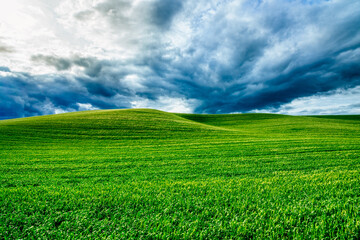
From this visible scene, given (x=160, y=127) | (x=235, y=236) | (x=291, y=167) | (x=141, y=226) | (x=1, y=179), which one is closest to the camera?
(x=235, y=236)

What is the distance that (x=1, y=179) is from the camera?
19.3ft

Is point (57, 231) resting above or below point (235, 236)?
above

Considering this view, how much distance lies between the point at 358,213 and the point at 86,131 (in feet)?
91.3

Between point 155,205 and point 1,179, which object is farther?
point 1,179

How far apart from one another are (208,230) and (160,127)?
27.0 m

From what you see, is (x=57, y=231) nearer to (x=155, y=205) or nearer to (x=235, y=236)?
(x=155, y=205)

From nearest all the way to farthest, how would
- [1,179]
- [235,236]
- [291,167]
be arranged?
1. [235,236]
2. [1,179]
3. [291,167]

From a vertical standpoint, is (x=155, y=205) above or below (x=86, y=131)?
below

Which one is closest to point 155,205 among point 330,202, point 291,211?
point 291,211

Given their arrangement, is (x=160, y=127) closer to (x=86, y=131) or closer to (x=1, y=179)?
(x=86, y=131)

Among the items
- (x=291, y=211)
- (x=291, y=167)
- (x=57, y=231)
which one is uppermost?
(x=57, y=231)

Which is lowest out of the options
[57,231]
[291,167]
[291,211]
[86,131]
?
[291,167]

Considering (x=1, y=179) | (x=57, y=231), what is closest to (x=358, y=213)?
(x=57, y=231)

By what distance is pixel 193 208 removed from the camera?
329 cm
